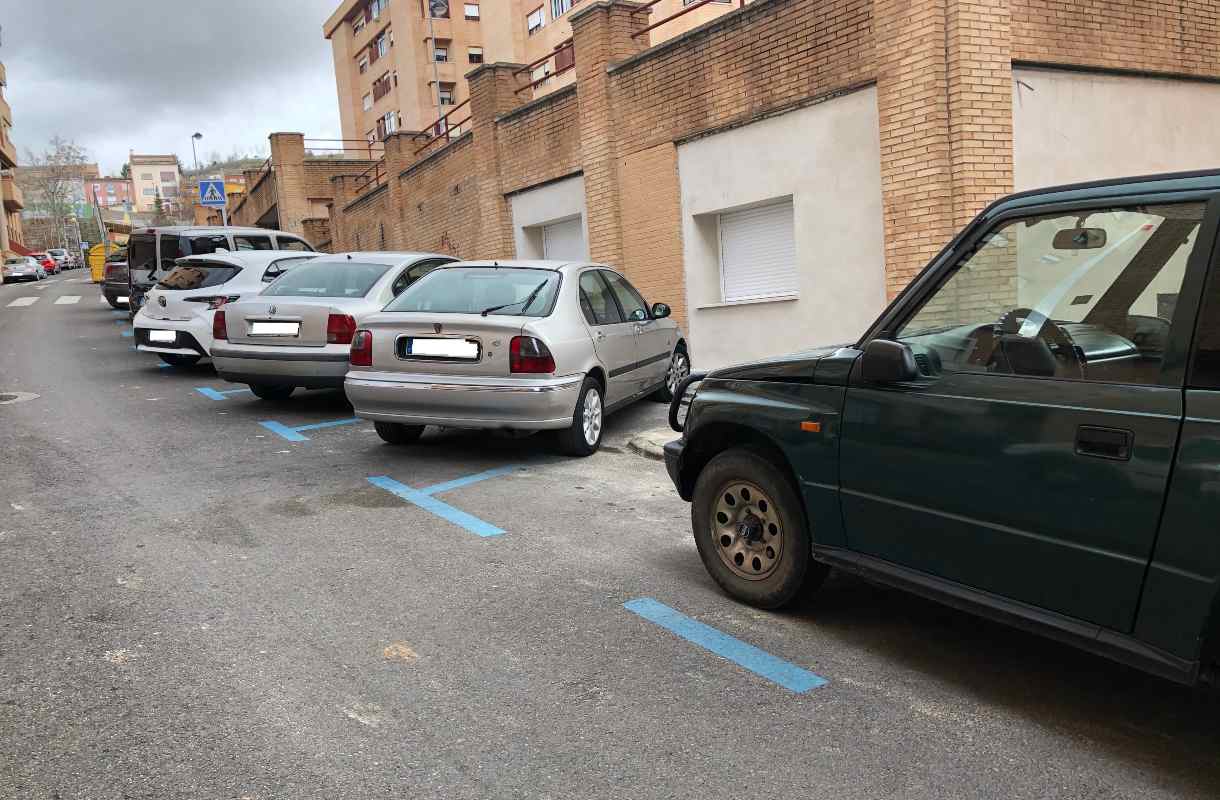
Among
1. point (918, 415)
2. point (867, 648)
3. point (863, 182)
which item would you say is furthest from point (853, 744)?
point (863, 182)

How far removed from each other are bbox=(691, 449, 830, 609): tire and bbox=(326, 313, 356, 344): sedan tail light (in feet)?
18.6

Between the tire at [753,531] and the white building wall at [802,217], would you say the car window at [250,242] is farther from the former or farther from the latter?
the tire at [753,531]

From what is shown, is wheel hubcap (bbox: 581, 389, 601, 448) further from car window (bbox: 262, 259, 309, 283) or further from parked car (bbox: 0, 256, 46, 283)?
parked car (bbox: 0, 256, 46, 283)

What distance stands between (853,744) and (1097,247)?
182 centimetres

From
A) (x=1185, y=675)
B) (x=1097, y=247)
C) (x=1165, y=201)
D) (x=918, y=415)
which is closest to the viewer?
(x=1185, y=675)

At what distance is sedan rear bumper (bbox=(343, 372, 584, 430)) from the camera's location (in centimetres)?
717

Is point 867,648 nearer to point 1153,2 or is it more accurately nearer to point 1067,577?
point 1067,577

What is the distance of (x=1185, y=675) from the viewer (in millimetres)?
2785

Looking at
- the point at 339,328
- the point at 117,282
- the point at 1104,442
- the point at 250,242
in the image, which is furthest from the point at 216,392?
the point at 117,282

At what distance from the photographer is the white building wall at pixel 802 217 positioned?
33.8 feet

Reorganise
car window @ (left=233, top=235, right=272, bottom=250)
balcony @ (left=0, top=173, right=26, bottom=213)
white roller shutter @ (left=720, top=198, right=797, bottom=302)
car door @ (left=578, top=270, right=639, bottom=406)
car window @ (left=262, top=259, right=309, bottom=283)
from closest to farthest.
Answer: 1. car door @ (left=578, top=270, right=639, bottom=406)
2. white roller shutter @ (left=720, top=198, right=797, bottom=302)
3. car window @ (left=262, top=259, right=309, bottom=283)
4. car window @ (left=233, top=235, right=272, bottom=250)
5. balcony @ (left=0, top=173, right=26, bottom=213)

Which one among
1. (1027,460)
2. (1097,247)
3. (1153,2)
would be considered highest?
(1153,2)

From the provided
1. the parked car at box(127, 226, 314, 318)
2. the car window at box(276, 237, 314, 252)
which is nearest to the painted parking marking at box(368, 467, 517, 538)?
the parked car at box(127, 226, 314, 318)

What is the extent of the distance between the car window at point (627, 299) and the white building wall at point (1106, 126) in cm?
393
